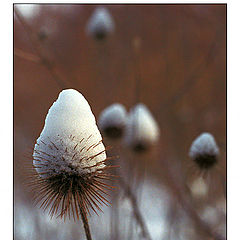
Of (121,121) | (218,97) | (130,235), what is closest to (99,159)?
(130,235)

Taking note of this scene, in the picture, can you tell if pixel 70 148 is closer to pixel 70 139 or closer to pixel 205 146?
pixel 70 139

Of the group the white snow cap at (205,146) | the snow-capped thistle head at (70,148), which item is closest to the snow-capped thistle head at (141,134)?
the white snow cap at (205,146)

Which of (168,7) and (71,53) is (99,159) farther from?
(71,53)

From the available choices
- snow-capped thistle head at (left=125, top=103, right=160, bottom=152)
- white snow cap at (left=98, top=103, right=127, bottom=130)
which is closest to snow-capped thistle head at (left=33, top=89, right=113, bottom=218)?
white snow cap at (left=98, top=103, right=127, bottom=130)

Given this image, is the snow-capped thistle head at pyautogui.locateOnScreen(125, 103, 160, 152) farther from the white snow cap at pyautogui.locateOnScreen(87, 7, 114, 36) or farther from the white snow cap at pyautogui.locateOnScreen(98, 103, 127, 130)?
the white snow cap at pyautogui.locateOnScreen(87, 7, 114, 36)

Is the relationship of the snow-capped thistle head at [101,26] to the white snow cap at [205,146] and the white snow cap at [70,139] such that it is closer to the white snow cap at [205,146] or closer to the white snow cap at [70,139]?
the white snow cap at [205,146]
